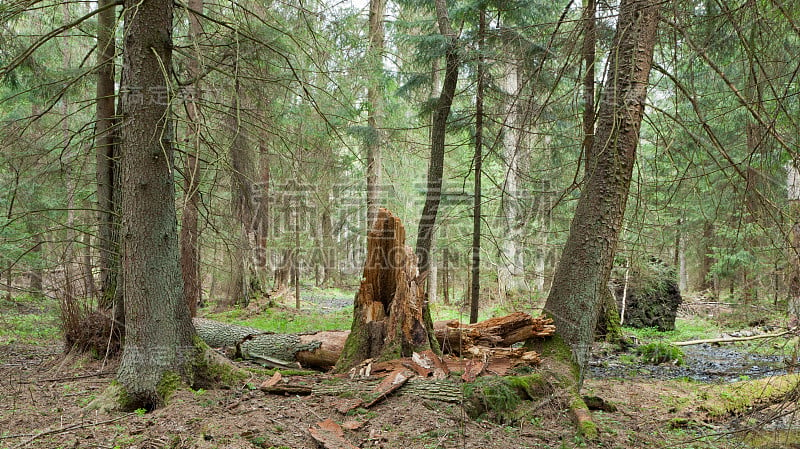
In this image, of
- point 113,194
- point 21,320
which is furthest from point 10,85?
point 21,320

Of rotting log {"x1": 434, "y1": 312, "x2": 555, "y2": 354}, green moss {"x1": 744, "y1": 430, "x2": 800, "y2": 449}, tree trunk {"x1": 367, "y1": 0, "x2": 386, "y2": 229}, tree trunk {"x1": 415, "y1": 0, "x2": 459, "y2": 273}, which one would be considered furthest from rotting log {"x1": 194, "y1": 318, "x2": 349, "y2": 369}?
tree trunk {"x1": 367, "y1": 0, "x2": 386, "y2": 229}

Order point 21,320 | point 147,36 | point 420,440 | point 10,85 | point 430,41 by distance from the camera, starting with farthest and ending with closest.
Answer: point 21,320 → point 430,41 → point 10,85 → point 147,36 → point 420,440

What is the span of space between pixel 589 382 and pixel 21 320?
35.7ft

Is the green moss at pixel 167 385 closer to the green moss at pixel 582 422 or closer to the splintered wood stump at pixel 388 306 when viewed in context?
the splintered wood stump at pixel 388 306

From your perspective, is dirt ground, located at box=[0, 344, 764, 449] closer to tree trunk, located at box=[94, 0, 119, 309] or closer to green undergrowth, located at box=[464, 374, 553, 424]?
green undergrowth, located at box=[464, 374, 553, 424]

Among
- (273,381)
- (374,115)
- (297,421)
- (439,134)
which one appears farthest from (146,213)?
(374,115)

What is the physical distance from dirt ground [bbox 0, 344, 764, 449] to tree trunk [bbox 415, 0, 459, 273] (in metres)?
3.86

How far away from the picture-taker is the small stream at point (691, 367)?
6891 millimetres

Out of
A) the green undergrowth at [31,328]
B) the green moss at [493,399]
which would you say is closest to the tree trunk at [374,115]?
the green undergrowth at [31,328]

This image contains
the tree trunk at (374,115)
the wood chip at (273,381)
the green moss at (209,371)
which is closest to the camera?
the green moss at (209,371)

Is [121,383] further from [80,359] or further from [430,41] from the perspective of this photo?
[430,41]

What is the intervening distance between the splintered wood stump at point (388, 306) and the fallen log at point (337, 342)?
1.28 feet

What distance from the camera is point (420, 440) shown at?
3654mm

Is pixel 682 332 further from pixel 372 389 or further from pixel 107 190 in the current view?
pixel 107 190
